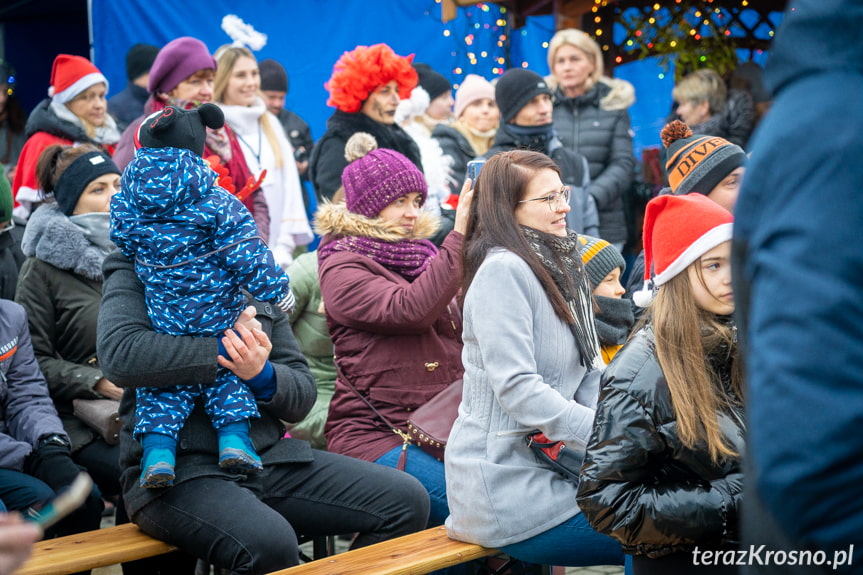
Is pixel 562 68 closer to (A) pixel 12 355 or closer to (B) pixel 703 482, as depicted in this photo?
(A) pixel 12 355

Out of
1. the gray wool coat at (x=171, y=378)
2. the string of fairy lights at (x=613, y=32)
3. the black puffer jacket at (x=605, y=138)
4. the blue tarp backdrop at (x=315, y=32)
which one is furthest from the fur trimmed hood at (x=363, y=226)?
the blue tarp backdrop at (x=315, y=32)

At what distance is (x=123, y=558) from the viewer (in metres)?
3.15

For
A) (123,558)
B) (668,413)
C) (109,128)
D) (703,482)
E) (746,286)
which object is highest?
(109,128)

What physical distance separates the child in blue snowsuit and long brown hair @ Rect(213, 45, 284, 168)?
8.98 ft

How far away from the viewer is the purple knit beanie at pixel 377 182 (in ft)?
14.0

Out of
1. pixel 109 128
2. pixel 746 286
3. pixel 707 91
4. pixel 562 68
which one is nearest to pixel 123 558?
pixel 746 286

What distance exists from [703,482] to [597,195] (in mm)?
4180

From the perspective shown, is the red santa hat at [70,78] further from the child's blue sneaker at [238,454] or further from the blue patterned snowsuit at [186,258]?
the child's blue sneaker at [238,454]

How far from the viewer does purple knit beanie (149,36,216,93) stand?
→ 5.27 metres

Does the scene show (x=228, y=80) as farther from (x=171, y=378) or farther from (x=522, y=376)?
(x=522, y=376)

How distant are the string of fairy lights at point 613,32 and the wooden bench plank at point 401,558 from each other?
6077 millimetres

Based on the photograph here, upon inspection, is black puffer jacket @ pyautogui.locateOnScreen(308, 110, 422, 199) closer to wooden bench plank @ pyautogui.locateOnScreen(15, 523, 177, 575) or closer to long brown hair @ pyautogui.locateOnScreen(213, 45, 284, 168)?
long brown hair @ pyautogui.locateOnScreen(213, 45, 284, 168)

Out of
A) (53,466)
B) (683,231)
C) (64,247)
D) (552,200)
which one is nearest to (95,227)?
(64,247)

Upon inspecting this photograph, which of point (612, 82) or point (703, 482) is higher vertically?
point (612, 82)
